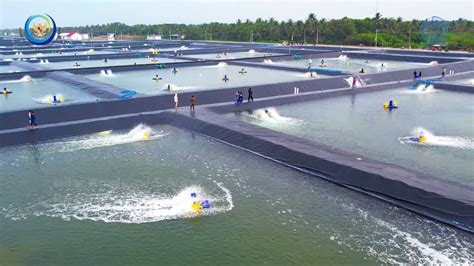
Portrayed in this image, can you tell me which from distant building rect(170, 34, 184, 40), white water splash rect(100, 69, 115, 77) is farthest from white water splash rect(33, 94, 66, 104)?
distant building rect(170, 34, 184, 40)

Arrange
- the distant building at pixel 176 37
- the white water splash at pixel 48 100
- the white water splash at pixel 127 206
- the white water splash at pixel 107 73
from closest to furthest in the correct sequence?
the white water splash at pixel 127 206 < the white water splash at pixel 48 100 < the white water splash at pixel 107 73 < the distant building at pixel 176 37

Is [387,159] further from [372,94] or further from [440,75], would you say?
[440,75]

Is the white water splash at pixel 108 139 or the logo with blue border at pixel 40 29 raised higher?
the logo with blue border at pixel 40 29

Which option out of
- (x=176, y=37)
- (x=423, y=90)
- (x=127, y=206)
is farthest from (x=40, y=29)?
(x=176, y=37)

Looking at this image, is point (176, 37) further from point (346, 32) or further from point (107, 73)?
point (107, 73)

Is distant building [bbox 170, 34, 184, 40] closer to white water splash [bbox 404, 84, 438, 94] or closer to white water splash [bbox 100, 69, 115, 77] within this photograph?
white water splash [bbox 100, 69, 115, 77]

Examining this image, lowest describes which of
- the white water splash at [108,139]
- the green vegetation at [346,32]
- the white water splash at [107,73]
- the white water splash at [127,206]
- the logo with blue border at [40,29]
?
the white water splash at [127,206]

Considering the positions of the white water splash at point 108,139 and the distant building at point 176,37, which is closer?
the white water splash at point 108,139

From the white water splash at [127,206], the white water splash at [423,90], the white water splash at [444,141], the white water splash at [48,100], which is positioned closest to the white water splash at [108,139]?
the white water splash at [127,206]

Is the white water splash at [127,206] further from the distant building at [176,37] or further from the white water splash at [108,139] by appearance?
the distant building at [176,37]

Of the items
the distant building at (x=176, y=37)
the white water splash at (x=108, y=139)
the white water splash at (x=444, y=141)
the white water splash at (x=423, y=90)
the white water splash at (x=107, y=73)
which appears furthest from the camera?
the distant building at (x=176, y=37)

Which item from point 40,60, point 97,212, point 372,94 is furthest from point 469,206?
point 40,60
